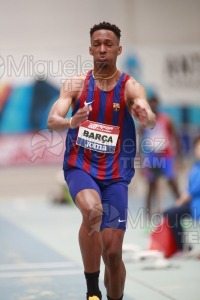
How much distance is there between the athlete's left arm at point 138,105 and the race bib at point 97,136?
23cm

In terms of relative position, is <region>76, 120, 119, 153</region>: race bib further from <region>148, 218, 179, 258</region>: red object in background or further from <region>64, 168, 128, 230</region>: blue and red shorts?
<region>148, 218, 179, 258</region>: red object in background

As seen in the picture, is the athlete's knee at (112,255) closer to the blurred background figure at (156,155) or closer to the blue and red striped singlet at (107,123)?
the blue and red striped singlet at (107,123)

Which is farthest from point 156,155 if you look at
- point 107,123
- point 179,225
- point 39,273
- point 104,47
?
point 104,47

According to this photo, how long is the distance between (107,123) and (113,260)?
1060 mm

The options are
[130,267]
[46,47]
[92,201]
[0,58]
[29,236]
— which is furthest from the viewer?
[46,47]

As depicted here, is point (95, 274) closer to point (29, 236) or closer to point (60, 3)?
point (29, 236)

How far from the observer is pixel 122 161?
5.48 m

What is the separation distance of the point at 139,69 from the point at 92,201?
12.3 metres

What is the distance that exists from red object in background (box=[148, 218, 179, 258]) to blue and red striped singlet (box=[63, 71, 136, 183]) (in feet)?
11.3

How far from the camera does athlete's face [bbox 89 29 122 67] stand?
5.34 m

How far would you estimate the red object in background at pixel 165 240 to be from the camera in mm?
8789

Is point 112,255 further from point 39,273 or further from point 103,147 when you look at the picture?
point 39,273


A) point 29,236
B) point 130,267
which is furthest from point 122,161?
point 29,236

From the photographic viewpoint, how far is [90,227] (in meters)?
5.19
